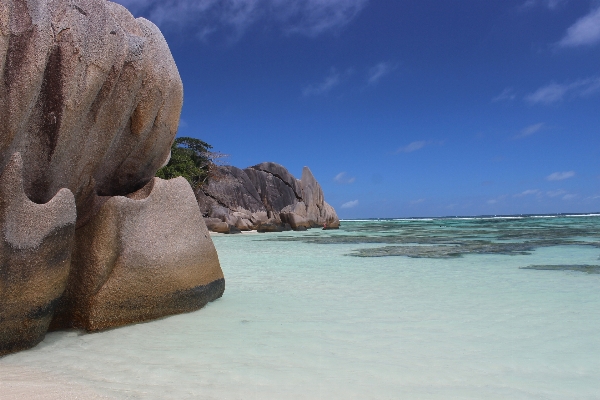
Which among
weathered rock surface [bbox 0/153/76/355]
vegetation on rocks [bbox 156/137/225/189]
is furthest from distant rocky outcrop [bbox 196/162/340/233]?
weathered rock surface [bbox 0/153/76/355]

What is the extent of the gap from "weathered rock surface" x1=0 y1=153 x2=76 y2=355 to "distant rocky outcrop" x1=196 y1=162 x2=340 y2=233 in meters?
25.9

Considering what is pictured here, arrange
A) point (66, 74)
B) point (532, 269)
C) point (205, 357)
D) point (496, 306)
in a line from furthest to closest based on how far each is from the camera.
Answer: point (532, 269) < point (496, 306) < point (66, 74) < point (205, 357)

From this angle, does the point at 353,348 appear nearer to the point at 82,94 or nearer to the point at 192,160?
the point at 82,94

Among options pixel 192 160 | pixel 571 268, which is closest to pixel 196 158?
pixel 192 160

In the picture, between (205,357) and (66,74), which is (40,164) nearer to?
(66,74)

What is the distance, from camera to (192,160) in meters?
34.9

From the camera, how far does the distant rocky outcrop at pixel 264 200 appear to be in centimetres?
3459

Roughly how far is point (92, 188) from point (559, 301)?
16.2 feet

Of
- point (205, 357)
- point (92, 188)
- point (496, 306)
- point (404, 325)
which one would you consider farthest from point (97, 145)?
point (496, 306)

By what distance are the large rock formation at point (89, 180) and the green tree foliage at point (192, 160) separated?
1026 inches

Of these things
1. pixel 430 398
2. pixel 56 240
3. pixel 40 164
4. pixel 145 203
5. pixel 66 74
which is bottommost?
pixel 430 398

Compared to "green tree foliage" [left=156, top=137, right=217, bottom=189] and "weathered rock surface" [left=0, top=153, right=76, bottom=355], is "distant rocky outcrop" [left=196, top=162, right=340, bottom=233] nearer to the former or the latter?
"green tree foliage" [left=156, top=137, right=217, bottom=189]

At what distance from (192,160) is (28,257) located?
1291 inches

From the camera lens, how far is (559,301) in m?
4.83
